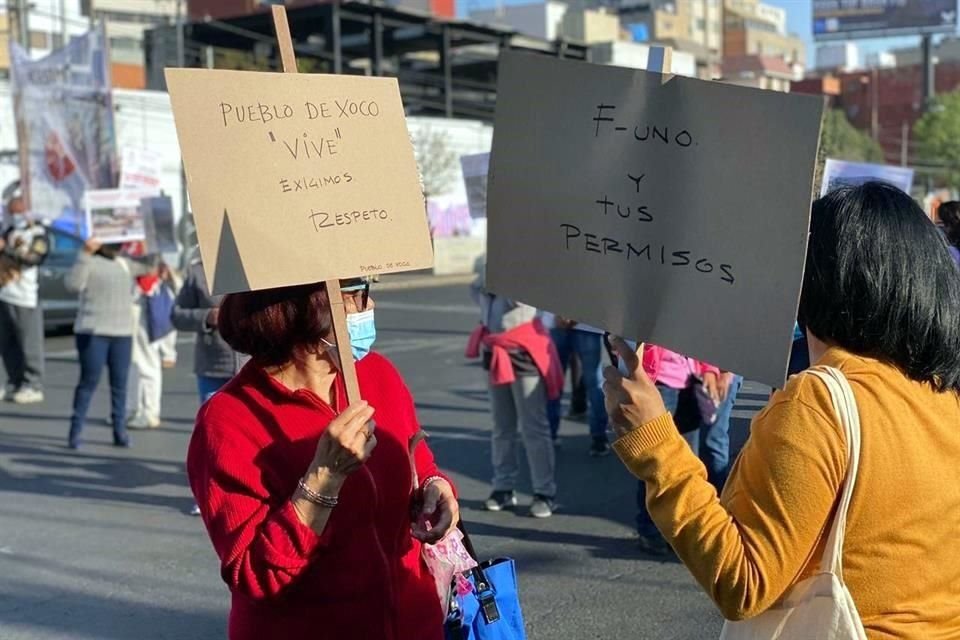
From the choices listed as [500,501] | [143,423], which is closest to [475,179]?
[500,501]

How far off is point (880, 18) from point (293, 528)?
187 ft

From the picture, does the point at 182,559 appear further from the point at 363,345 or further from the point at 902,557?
the point at 902,557

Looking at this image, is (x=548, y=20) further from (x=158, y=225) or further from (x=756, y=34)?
(x=158, y=225)

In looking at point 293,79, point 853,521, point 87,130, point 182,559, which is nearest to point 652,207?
point 853,521

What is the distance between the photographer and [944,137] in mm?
55562

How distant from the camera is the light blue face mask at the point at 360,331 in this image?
2785 millimetres

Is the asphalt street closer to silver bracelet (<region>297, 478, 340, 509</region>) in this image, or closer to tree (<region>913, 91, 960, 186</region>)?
silver bracelet (<region>297, 478, 340, 509</region>)

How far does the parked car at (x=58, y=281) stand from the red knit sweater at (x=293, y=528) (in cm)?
1474

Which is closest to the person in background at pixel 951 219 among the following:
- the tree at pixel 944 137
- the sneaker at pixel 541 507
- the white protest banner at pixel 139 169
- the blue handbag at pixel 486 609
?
the sneaker at pixel 541 507

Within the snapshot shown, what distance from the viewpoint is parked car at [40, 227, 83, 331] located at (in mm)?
16359

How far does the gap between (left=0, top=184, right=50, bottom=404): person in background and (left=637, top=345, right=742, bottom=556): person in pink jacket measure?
24.8 ft

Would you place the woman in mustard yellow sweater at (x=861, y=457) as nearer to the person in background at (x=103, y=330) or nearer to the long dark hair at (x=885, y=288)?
the long dark hair at (x=885, y=288)

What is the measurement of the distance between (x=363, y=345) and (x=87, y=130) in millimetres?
14378

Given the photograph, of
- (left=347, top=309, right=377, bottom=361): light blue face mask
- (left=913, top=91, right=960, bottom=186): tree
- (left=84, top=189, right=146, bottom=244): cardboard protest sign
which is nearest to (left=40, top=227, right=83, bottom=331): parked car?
(left=84, top=189, right=146, bottom=244): cardboard protest sign
